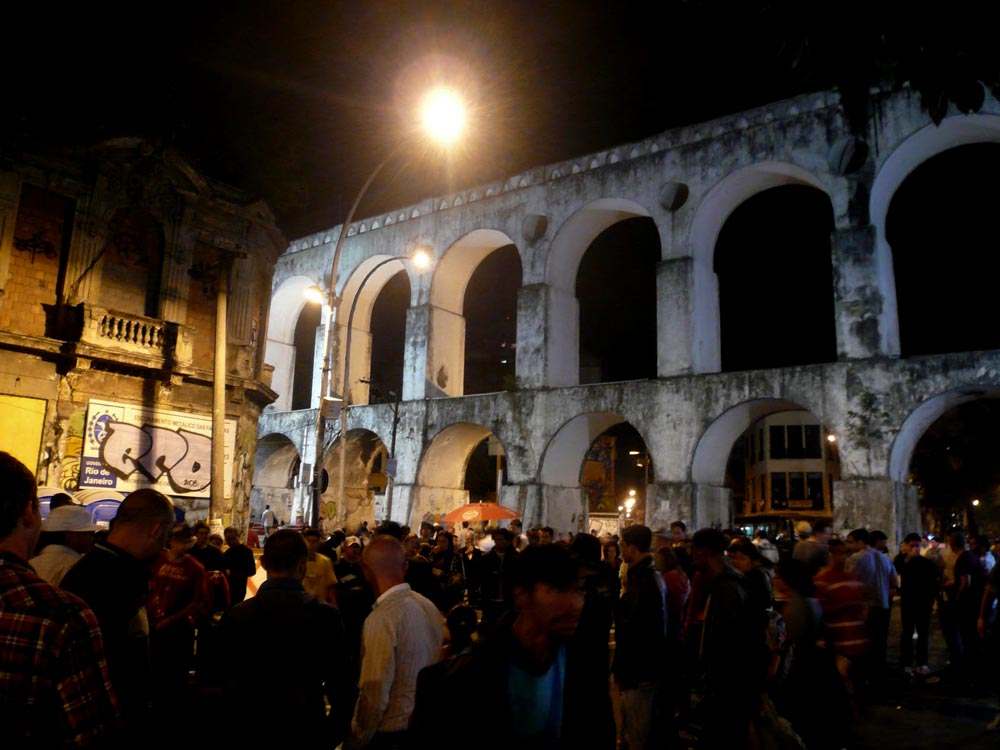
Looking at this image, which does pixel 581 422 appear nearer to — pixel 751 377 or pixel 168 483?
pixel 751 377

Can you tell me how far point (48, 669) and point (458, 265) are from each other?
26741 millimetres

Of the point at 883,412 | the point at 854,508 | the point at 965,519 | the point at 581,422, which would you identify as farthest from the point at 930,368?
the point at 965,519

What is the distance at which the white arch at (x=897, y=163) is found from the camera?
18.8 metres

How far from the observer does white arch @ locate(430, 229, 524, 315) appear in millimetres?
27266

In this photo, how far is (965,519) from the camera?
41.5m

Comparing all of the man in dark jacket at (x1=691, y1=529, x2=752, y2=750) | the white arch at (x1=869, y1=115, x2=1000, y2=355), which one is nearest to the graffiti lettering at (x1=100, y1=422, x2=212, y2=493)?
the man in dark jacket at (x1=691, y1=529, x2=752, y2=750)

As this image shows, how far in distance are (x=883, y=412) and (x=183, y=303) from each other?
17.1 metres

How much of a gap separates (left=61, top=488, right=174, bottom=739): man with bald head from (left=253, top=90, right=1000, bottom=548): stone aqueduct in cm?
1808

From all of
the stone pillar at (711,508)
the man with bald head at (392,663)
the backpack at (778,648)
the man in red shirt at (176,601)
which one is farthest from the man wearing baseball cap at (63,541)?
the stone pillar at (711,508)

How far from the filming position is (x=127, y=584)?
3.09 m

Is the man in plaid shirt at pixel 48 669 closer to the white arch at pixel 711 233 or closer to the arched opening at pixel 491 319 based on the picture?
the white arch at pixel 711 233

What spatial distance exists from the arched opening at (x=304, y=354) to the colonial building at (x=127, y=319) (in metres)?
18.3

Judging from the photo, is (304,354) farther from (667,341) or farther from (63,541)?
(63,541)

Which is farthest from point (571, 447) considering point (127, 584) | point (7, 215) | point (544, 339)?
point (127, 584)
